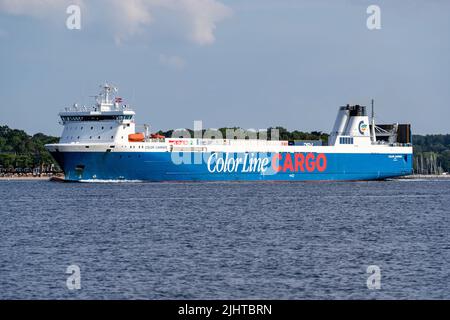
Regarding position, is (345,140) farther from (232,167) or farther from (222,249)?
(222,249)

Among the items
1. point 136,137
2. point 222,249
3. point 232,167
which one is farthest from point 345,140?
point 222,249

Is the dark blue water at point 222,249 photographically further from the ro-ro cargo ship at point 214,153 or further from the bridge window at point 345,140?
the bridge window at point 345,140

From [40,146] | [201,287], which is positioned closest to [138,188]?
[201,287]

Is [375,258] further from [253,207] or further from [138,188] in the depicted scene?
[138,188]

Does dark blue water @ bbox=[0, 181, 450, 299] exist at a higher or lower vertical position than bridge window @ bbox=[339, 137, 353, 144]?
lower

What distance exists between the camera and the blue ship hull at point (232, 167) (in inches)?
3435

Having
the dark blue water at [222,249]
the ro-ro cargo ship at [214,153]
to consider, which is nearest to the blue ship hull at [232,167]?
the ro-ro cargo ship at [214,153]

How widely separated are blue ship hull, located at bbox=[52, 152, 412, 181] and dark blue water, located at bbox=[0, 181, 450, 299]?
22843mm

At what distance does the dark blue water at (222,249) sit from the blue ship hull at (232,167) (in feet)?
74.9

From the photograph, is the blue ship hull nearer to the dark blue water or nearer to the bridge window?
the bridge window

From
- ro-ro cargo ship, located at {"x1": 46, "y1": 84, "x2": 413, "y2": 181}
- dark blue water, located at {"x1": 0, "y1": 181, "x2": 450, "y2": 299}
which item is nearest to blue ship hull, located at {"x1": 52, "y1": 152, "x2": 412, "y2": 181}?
ro-ro cargo ship, located at {"x1": 46, "y1": 84, "x2": 413, "y2": 181}

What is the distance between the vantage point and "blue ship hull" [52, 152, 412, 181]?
87.2 metres

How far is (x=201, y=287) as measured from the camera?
28812 mm
